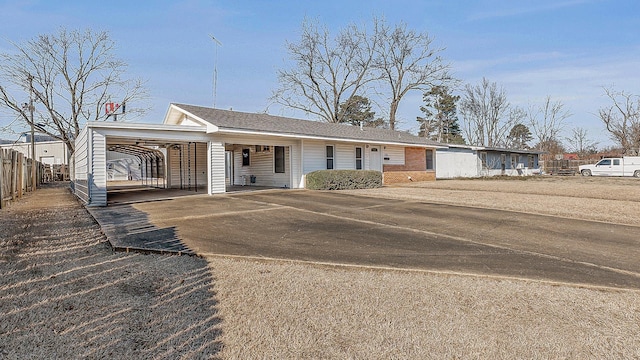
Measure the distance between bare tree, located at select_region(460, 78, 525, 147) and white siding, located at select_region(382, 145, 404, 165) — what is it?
32.1 meters

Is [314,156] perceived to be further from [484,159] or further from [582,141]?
[582,141]

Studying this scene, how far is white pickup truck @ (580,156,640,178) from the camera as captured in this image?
87.9 feet

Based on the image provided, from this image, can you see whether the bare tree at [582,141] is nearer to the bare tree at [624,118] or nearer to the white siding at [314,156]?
the bare tree at [624,118]

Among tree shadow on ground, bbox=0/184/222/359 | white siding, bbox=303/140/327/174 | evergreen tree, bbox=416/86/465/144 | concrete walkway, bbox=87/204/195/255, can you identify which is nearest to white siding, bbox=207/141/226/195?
white siding, bbox=303/140/327/174

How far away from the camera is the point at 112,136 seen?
11.1m

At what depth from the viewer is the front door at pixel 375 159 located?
19.4 meters

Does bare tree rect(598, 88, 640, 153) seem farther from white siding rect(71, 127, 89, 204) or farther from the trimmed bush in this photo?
white siding rect(71, 127, 89, 204)

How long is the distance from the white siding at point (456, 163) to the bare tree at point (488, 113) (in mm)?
22849

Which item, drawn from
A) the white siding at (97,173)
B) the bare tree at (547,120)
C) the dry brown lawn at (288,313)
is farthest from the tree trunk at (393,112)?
the dry brown lawn at (288,313)

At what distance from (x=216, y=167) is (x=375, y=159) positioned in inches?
376

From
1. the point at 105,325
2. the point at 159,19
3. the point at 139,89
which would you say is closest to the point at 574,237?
the point at 105,325

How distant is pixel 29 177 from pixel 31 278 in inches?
688

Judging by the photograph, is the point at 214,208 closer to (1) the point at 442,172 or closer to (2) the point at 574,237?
(2) the point at 574,237

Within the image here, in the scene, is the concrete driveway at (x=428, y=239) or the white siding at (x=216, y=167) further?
the white siding at (x=216, y=167)
